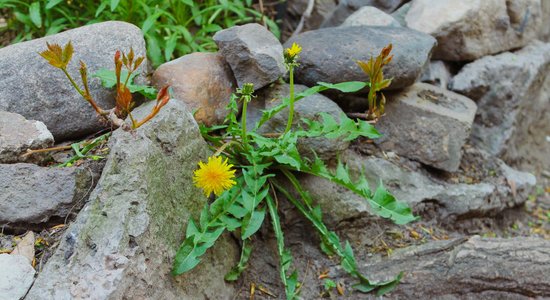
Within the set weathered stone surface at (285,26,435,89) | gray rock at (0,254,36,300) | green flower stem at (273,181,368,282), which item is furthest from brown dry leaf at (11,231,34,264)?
weathered stone surface at (285,26,435,89)

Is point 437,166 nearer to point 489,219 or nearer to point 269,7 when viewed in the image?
point 489,219

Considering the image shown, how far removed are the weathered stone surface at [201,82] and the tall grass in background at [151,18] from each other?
37 cm

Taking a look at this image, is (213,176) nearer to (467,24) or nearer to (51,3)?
(51,3)

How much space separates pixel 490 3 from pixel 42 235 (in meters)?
2.94

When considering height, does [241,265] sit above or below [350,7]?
below

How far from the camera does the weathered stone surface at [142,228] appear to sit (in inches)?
72.7

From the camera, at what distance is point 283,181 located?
8.93 feet

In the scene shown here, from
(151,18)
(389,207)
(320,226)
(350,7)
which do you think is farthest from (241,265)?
(350,7)

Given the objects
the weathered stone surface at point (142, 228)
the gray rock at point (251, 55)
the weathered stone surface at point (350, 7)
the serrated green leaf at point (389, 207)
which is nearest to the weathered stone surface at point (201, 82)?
the gray rock at point (251, 55)

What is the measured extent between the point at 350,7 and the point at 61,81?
2.02 meters

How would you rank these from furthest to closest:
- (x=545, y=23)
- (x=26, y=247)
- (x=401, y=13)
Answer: (x=545, y=23)
(x=401, y=13)
(x=26, y=247)

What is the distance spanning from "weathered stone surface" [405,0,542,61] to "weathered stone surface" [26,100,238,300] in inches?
71.3

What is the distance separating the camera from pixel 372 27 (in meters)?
3.21

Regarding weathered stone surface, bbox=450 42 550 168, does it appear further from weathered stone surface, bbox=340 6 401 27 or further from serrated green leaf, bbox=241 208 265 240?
serrated green leaf, bbox=241 208 265 240
